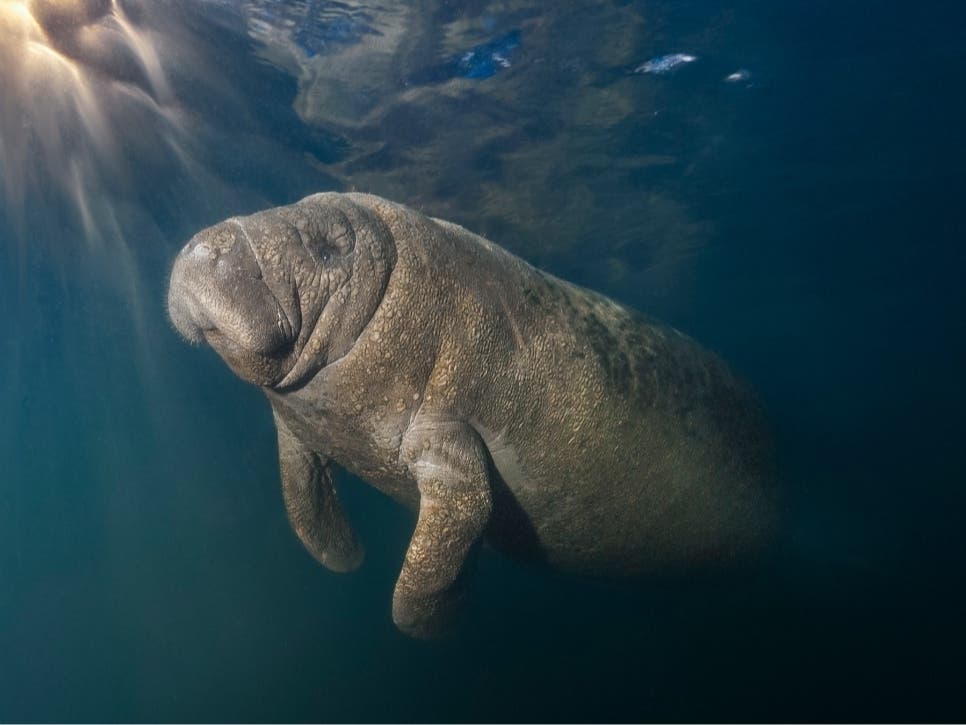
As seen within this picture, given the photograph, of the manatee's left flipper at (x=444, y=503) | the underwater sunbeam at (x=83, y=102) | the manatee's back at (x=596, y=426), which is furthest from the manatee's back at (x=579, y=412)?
the underwater sunbeam at (x=83, y=102)

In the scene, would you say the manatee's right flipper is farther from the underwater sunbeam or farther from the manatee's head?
the underwater sunbeam

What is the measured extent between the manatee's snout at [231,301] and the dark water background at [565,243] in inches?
91.1

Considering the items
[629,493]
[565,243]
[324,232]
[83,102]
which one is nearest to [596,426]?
[629,493]

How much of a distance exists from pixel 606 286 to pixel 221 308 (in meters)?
28.7

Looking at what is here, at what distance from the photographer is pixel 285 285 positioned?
254cm

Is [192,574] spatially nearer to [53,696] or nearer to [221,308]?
[53,696]

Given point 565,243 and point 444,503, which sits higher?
point 444,503

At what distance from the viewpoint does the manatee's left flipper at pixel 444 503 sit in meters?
2.92

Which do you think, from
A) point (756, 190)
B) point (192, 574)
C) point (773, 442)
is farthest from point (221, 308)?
point (192, 574)

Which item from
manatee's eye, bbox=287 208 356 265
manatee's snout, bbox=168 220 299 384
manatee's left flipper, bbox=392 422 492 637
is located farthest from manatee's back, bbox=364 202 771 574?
manatee's snout, bbox=168 220 299 384

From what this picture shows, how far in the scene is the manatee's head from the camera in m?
2.36

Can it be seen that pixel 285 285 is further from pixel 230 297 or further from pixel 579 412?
pixel 579 412

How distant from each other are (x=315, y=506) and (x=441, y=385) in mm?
1916

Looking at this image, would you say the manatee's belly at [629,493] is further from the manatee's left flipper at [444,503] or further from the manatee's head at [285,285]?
the manatee's head at [285,285]
